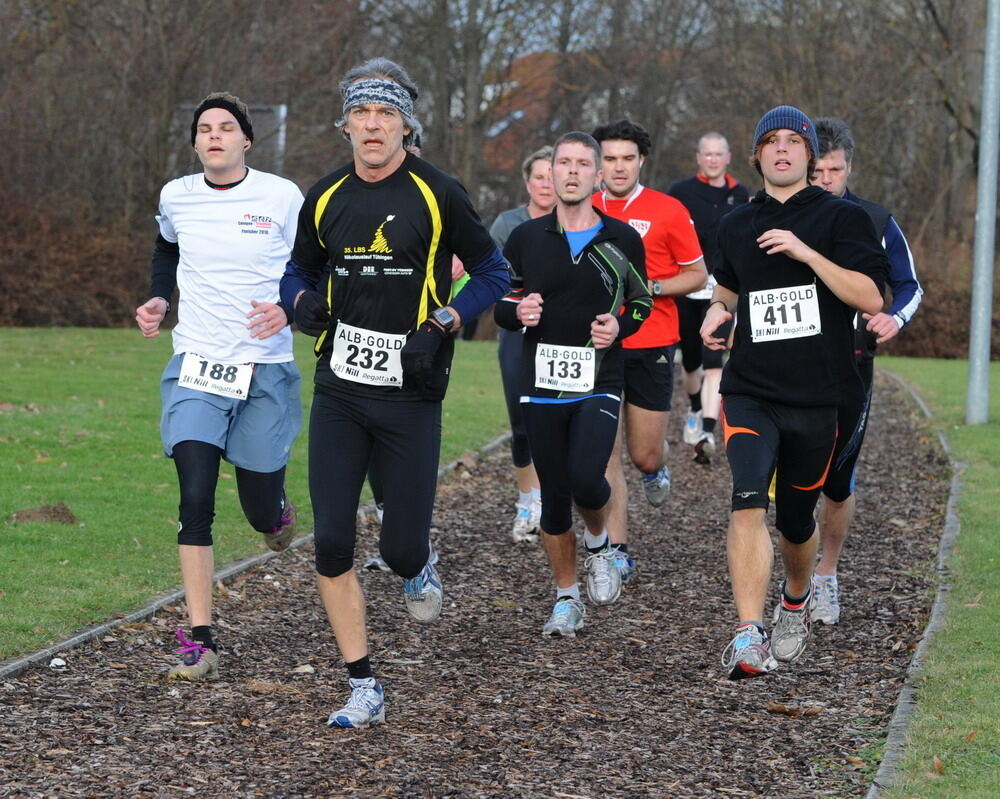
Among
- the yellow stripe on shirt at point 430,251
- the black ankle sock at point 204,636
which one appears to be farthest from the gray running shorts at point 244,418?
the yellow stripe on shirt at point 430,251

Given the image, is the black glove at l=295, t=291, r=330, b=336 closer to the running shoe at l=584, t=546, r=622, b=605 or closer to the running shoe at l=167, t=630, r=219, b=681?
the running shoe at l=167, t=630, r=219, b=681

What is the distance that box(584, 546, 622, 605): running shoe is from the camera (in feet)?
24.2

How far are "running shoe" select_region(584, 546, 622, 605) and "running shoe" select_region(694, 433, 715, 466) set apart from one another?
549cm

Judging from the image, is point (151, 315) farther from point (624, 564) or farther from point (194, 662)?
point (624, 564)

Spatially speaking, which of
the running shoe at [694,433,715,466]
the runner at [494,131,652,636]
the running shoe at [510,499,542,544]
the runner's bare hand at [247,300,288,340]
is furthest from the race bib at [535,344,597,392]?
the running shoe at [694,433,715,466]

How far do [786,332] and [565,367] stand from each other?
4.25 ft

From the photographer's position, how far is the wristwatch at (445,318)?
544 cm

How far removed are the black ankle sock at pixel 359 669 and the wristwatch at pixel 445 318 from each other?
126 cm

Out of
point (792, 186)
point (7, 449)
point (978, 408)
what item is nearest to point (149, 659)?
point (792, 186)

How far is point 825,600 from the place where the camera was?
737 centimetres

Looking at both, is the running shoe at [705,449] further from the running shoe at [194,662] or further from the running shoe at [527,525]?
the running shoe at [194,662]

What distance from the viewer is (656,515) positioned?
10.7 metres

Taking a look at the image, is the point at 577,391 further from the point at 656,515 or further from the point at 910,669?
the point at 656,515

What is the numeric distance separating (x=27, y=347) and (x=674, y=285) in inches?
588
